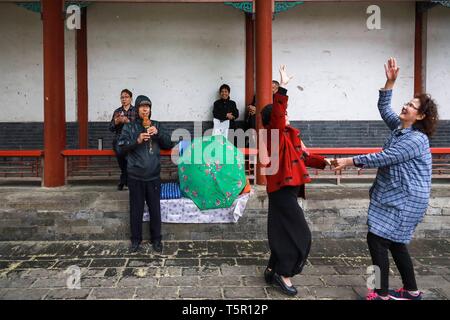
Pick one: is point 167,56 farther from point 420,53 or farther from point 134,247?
point 420,53

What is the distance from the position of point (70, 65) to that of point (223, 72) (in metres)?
2.92

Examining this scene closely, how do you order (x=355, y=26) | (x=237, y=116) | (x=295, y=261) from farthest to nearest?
(x=355, y=26)
(x=237, y=116)
(x=295, y=261)

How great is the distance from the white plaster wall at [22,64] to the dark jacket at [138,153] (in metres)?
3.46

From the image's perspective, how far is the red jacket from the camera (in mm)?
3270

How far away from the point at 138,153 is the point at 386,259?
2.85 m

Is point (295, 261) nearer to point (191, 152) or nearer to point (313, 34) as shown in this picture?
point (191, 152)

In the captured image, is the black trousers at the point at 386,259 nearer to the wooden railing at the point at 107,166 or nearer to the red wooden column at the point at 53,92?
the wooden railing at the point at 107,166

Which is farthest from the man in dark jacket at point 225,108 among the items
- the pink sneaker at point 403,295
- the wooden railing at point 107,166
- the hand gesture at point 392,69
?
the pink sneaker at point 403,295

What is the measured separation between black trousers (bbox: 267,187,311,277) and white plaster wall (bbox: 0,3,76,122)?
18.0 ft

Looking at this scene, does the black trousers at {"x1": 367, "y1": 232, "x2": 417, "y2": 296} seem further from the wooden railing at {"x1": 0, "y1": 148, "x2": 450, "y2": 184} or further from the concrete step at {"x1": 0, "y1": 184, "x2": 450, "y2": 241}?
the wooden railing at {"x1": 0, "y1": 148, "x2": 450, "y2": 184}

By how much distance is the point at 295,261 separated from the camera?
3375 mm

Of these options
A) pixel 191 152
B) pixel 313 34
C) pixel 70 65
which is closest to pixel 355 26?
pixel 313 34

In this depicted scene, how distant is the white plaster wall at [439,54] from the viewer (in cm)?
771

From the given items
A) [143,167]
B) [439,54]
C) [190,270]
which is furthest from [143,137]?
[439,54]
